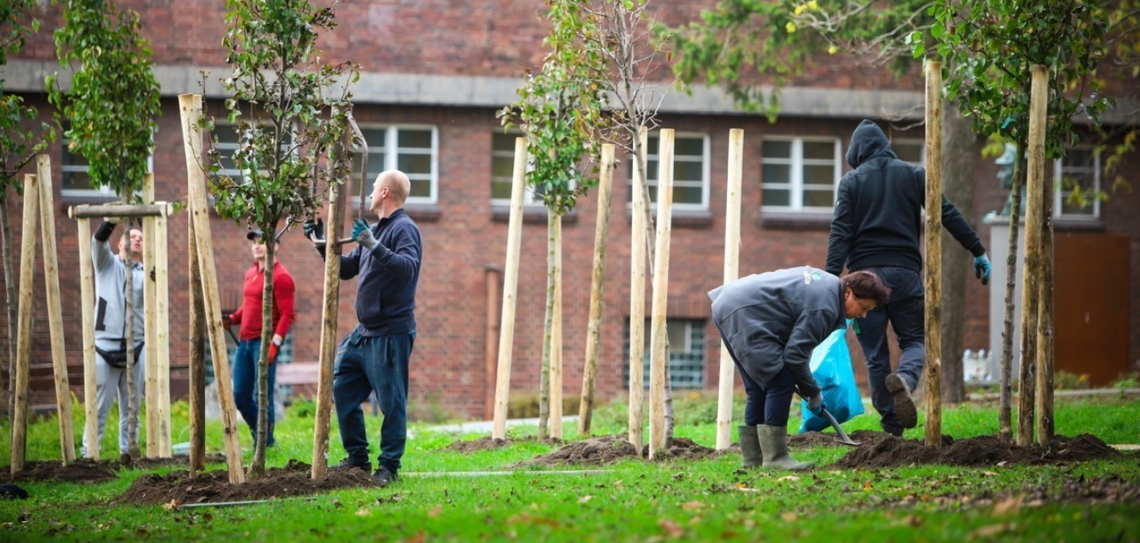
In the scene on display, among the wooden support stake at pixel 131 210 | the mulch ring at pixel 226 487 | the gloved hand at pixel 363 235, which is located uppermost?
the wooden support stake at pixel 131 210

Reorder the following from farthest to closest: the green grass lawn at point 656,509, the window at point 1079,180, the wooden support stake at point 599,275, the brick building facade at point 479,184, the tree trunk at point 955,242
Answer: the window at point 1079,180
the brick building facade at point 479,184
the tree trunk at point 955,242
the wooden support stake at point 599,275
the green grass lawn at point 656,509

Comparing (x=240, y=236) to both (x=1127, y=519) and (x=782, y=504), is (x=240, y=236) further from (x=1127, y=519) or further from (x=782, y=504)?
(x=1127, y=519)

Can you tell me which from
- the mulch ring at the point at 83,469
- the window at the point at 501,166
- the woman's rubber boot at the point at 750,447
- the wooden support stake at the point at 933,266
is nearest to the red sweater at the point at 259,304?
the mulch ring at the point at 83,469

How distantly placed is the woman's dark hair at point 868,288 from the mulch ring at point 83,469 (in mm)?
5642

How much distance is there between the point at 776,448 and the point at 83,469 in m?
5.58

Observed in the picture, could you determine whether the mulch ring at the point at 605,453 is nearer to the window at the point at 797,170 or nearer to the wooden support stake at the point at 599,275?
the wooden support stake at the point at 599,275

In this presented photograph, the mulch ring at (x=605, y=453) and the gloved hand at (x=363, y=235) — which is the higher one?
the gloved hand at (x=363, y=235)

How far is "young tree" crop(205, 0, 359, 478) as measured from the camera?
8.45 metres

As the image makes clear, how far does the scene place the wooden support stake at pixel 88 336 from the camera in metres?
11.3

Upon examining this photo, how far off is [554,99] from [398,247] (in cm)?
359

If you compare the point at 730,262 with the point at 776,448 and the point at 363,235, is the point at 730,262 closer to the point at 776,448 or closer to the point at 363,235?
the point at 776,448

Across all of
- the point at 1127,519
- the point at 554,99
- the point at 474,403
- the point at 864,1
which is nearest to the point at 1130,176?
the point at 864,1

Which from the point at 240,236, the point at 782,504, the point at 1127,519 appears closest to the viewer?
the point at 1127,519

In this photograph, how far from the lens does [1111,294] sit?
2169cm
